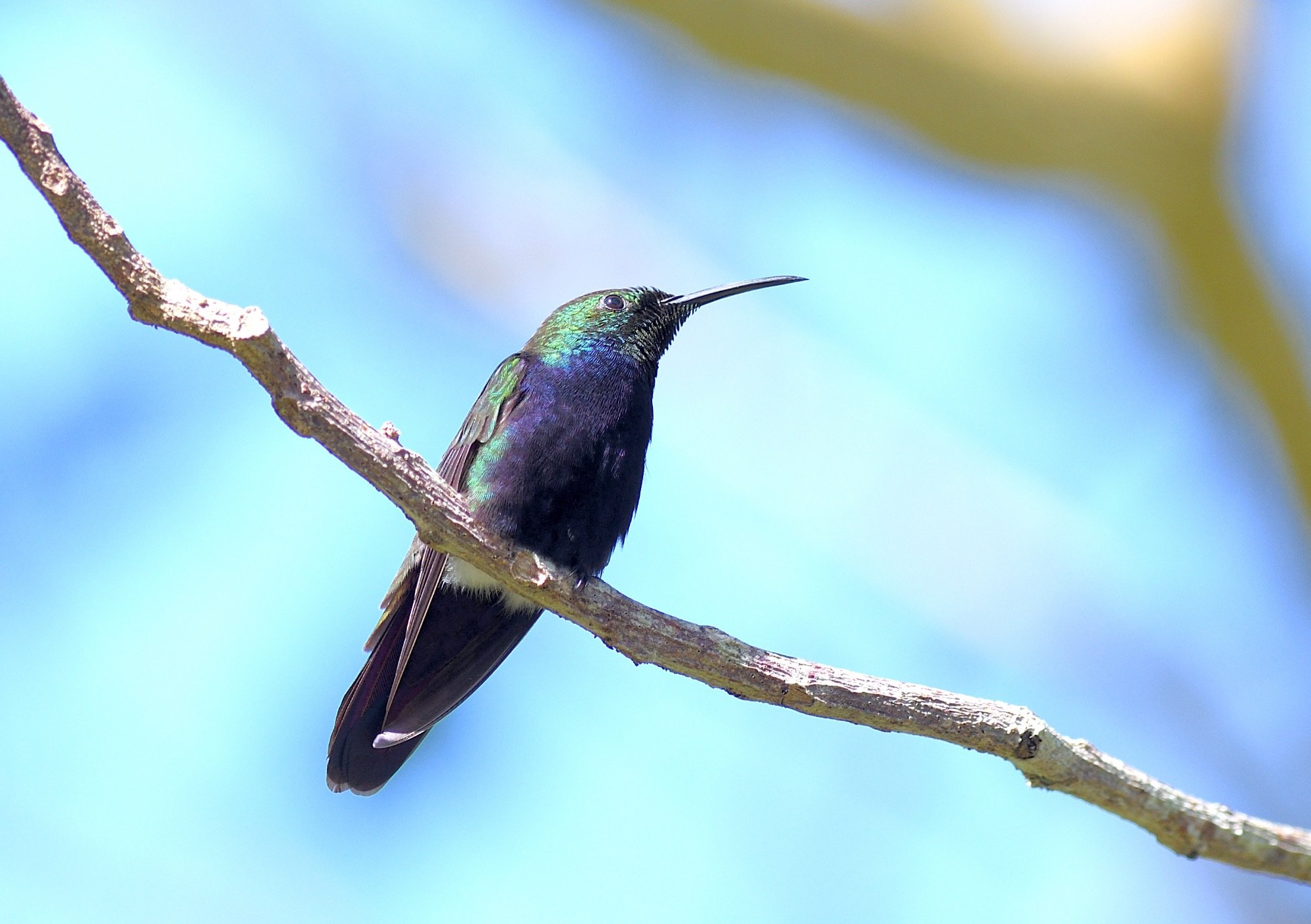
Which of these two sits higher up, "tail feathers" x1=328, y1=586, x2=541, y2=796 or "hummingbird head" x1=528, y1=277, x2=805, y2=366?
"hummingbird head" x1=528, y1=277, x2=805, y2=366

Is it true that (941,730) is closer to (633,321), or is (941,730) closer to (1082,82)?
(633,321)

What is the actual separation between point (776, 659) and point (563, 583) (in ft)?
2.42

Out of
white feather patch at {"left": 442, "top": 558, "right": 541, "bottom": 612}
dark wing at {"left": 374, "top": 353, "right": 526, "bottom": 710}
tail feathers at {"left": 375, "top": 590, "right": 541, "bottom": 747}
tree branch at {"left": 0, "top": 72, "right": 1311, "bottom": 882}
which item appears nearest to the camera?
tree branch at {"left": 0, "top": 72, "right": 1311, "bottom": 882}

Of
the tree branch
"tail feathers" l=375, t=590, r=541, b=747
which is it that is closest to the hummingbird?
"tail feathers" l=375, t=590, r=541, b=747

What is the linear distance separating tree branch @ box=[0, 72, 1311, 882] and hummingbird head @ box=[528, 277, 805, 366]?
3.89 feet

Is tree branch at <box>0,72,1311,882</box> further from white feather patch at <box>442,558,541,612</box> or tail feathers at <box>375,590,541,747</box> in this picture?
tail feathers at <box>375,590,541,747</box>

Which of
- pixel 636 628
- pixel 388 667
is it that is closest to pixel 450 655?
pixel 388 667

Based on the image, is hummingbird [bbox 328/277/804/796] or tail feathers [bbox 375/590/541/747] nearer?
hummingbird [bbox 328/277/804/796]

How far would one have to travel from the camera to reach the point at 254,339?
2.93 m

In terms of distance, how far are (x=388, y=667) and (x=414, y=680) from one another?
0.49ft

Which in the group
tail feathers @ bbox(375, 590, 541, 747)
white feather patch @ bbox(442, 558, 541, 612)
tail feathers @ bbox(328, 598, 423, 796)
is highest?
white feather patch @ bbox(442, 558, 541, 612)

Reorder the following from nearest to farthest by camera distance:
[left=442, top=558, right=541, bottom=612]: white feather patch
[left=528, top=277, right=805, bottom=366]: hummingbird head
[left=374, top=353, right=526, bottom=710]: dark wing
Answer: [left=374, top=353, right=526, bottom=710]: dark wing < [left=442, top=558, right=541, bottom=612]: white feather patch < [left=528, top=277, right=805, bottom=366]: hummingbird head

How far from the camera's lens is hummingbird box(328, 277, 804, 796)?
4.07 meters

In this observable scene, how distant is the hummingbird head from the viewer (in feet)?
15.6
